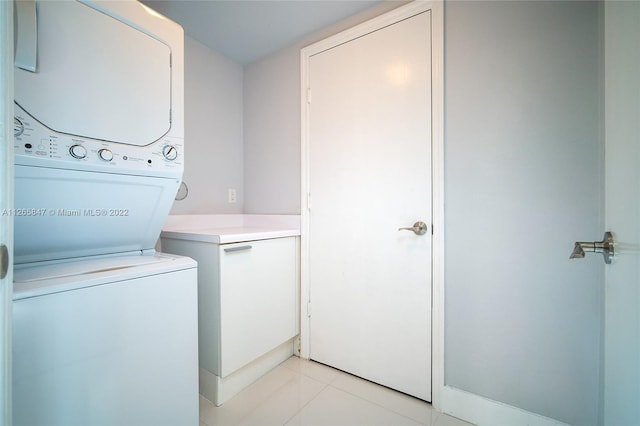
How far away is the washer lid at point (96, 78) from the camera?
0.79m

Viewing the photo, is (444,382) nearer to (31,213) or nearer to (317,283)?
(317,283)

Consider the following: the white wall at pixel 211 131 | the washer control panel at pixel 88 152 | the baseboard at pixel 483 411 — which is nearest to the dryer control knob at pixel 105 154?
the washer control panel at pixel 88 152

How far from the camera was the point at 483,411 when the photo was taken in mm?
1193

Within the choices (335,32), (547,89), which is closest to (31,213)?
(335,32)

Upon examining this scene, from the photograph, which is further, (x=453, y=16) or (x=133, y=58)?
(x=453, y=16)

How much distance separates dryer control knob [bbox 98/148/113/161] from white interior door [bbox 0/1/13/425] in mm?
470

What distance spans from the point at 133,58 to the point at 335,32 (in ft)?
4.11

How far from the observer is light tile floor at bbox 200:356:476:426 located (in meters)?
1.23

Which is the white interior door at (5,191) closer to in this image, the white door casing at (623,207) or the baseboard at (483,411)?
the white door casing at (623,207)

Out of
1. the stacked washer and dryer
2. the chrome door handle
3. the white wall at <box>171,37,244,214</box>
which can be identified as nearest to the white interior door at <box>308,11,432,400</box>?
the chrome door handle

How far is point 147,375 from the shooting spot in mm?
886

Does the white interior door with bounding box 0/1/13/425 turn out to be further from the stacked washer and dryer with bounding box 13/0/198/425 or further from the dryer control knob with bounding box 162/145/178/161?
the dryer control knob with bounding box 162/145/178/161

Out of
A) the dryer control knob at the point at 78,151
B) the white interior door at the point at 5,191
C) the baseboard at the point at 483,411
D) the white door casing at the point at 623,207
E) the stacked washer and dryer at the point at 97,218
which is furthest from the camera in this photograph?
the baseboard at the point at 483,411

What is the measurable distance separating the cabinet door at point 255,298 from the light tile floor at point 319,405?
0.19 meters
